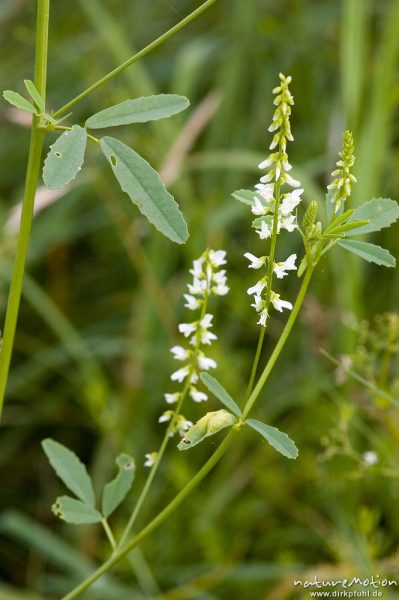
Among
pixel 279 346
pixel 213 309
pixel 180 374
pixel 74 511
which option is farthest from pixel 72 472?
pixel 213 309

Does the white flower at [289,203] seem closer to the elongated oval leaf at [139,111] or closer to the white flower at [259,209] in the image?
the white flower at [259,209]

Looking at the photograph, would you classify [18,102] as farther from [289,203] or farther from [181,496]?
[181,496]

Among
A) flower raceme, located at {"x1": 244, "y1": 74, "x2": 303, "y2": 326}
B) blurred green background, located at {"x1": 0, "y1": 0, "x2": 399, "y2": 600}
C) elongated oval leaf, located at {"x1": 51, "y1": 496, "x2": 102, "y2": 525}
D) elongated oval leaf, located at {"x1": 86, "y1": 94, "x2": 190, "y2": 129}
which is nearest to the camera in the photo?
flower raceme, located at {"x1": 244, "y1": 74, "x2": 303, "y2": 326}

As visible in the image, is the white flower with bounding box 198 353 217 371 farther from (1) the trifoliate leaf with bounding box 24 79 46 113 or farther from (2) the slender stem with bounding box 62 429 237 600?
(1) the trifoliate leaf with bounding box 24 79 46 113

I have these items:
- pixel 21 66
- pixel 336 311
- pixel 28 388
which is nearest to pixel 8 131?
pixel 21 66

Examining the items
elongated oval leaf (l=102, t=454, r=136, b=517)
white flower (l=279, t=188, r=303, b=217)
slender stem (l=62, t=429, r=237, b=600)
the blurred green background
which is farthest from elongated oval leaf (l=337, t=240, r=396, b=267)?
the blurred green background

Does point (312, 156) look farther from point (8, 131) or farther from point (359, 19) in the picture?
point (8, 131)
